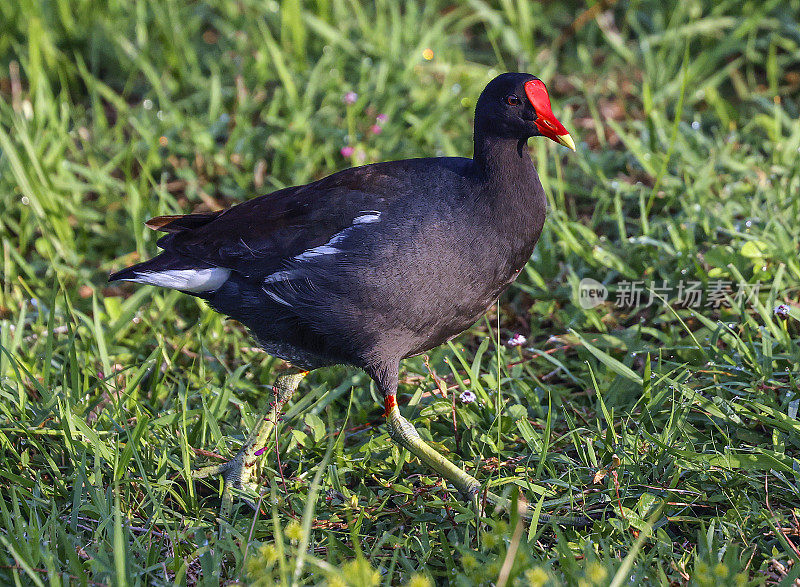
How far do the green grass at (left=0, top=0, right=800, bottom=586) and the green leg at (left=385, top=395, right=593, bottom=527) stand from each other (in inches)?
2.3

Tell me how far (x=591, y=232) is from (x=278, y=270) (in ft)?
5.24

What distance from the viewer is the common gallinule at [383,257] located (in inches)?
108

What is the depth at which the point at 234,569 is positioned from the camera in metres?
2.48

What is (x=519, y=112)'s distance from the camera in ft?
9.49

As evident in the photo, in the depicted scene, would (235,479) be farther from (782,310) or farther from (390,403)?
(782,310)

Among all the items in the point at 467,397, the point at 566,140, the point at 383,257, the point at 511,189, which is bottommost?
the point at 467,397

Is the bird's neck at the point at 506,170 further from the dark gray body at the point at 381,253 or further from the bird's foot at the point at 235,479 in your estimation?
the bird's foot at the point at 235,479

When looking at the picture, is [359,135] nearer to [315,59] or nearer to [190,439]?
[315,59]

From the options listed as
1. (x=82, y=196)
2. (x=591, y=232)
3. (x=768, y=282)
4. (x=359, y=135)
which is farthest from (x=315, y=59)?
(x=768, y=282)

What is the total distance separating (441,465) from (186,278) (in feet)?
3.56

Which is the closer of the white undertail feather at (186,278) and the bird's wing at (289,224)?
the bird's wing at (289,224)

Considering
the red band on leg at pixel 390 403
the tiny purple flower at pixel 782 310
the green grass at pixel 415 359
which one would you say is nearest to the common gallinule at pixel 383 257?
the red band on leg at pixel 390 403

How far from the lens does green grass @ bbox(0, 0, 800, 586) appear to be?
2.54m

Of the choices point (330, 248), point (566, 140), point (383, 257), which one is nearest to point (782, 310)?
point (566, 140)
